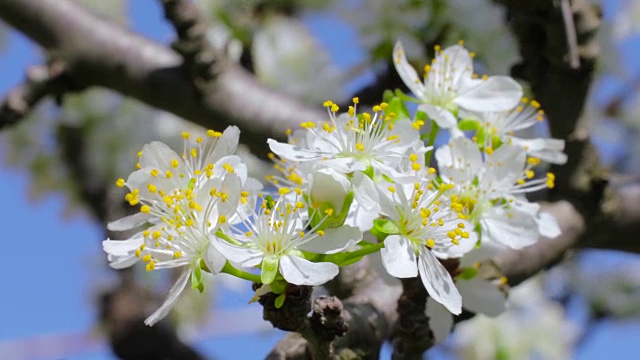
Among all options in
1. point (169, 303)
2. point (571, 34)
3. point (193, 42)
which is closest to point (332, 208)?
point (169, 303)

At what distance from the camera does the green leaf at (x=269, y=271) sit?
0.52m

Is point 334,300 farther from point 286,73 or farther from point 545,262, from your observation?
point 286,73

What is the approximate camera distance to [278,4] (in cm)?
177

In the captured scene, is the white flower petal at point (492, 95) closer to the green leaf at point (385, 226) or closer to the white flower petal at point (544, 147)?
the white flower petal at point (544, 147)

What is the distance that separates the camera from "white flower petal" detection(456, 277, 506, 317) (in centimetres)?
70

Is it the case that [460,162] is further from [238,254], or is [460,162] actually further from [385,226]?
[238,254]

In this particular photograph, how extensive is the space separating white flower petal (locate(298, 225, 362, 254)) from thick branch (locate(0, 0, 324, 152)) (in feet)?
1.94

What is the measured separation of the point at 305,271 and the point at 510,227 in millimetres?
219

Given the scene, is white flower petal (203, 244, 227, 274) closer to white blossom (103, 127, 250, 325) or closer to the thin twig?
white blossom (103, 127, 250, 325)

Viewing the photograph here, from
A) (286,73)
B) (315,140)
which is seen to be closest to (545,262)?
(315,140)

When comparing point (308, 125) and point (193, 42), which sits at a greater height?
point (193, 42)

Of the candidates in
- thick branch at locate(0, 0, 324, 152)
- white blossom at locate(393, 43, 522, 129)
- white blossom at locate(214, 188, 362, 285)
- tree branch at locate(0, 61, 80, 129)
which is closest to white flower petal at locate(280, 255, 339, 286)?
white blossom at locate(214, 188, 362, 285)

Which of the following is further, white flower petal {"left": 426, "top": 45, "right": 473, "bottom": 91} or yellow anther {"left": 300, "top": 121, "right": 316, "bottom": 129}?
white flower petal {"left": 426, "top": 45, "right": 473, "bottom": 91}

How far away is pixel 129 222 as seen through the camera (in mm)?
593
